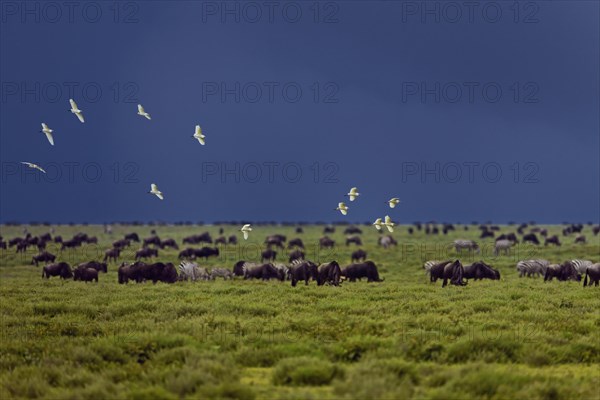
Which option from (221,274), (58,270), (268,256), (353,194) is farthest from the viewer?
(268,256)

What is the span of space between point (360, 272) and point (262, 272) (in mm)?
5293

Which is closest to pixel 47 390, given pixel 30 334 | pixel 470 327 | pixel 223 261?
pixel 30 334

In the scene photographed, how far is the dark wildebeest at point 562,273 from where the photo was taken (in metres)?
33.6

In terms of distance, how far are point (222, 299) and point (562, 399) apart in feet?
44.3

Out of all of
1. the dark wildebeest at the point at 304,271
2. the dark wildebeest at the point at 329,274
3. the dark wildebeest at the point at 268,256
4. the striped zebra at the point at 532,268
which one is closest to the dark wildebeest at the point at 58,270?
the dark wildebeest at the point at 304,271

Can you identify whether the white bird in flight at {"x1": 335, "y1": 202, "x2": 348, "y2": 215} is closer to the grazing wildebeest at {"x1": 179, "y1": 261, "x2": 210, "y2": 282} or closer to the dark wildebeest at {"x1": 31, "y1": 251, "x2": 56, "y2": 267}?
the grazing wildebeest at {"x1": 179, "y1": 261, "x2": 210, "y2": 282}

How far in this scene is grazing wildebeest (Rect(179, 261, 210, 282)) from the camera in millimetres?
35656

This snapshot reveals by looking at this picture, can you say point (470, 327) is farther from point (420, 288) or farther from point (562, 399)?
point (420, 288)

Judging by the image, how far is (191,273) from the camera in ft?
118

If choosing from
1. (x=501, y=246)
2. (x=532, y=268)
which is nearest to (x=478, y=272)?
(x=532, y=268)

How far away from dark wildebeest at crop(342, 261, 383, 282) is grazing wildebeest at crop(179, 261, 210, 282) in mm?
8047

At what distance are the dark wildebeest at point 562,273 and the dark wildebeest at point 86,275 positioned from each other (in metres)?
23.0

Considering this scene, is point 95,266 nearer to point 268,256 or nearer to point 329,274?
point 268,256

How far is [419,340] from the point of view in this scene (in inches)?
601
